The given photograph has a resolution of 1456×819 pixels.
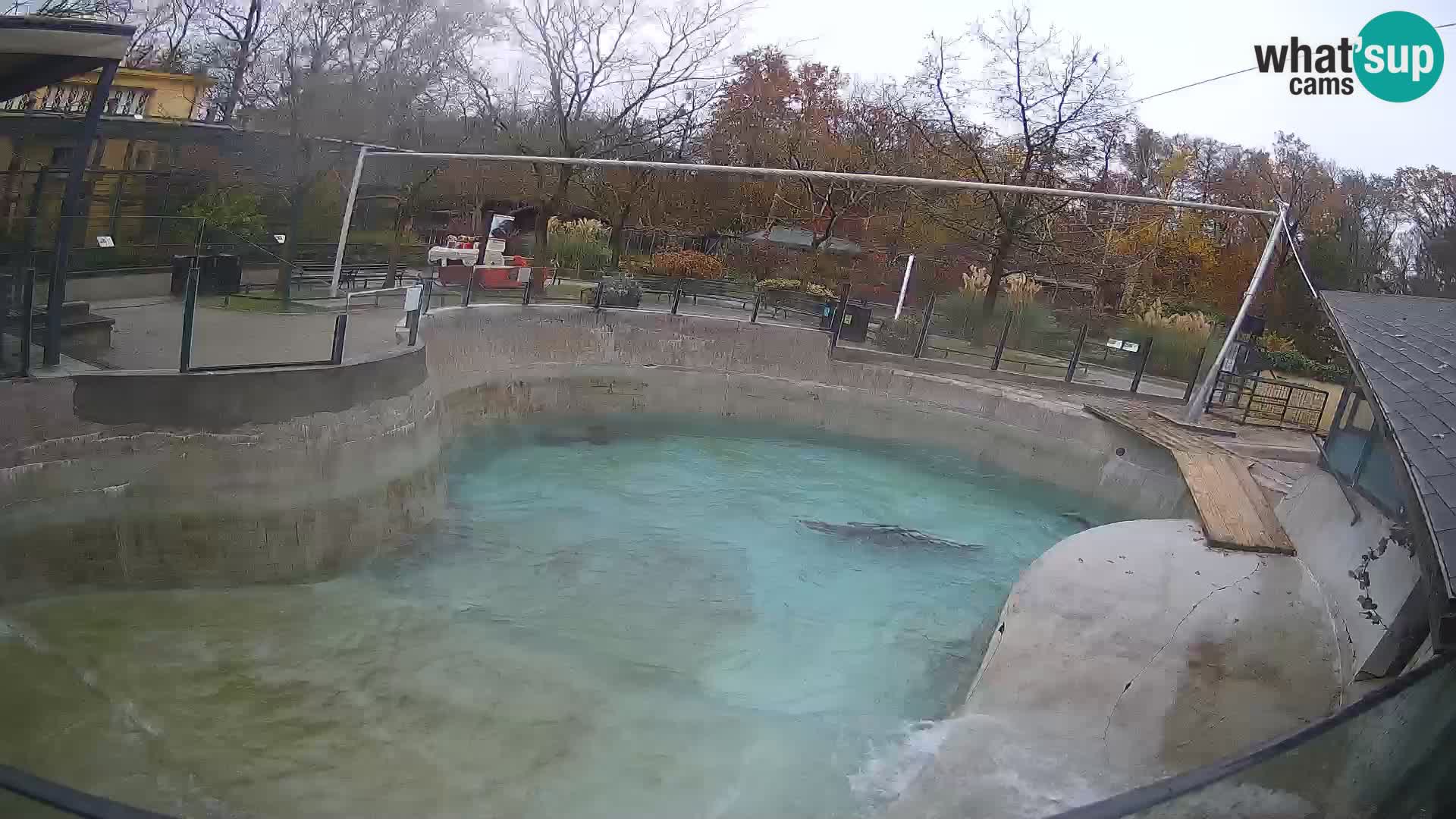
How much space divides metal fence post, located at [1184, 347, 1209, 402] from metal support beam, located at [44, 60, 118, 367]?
1605cm

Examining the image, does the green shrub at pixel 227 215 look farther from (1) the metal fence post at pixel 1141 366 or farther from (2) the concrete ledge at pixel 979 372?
(1) the metal fence post at pixel 1141 366

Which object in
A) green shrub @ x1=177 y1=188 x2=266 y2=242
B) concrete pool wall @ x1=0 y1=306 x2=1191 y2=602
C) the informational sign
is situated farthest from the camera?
the informational sign

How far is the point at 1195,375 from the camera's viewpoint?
17953 millimetres

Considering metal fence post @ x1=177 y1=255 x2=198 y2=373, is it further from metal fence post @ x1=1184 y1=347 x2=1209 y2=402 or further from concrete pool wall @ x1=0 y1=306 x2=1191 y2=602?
metal fence post @ x1=1184 y1=347 x2=1209 y2=402

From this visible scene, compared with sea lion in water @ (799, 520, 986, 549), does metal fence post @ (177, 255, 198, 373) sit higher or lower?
higher

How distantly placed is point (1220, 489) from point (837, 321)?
8999 millimetres

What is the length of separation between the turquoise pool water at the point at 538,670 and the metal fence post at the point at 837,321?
227 inches

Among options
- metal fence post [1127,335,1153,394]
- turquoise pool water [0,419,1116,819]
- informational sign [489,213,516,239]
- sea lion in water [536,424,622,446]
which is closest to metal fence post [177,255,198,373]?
turquoise pool water [0,419,1116,819]

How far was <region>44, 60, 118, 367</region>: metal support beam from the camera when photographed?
7879 millimetres

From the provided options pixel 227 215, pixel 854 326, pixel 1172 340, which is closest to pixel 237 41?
pixel 227 215

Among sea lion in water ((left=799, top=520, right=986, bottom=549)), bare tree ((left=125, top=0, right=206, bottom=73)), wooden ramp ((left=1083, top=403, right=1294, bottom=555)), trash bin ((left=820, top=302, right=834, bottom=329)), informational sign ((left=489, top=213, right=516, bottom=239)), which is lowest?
sea lion in water ((left=799, top=520, right=986, bottom=549))

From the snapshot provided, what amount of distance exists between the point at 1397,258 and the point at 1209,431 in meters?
21.9

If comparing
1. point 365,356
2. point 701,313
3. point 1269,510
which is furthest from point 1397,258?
point 365,356

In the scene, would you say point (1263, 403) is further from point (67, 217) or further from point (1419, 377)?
point (67, 217)
